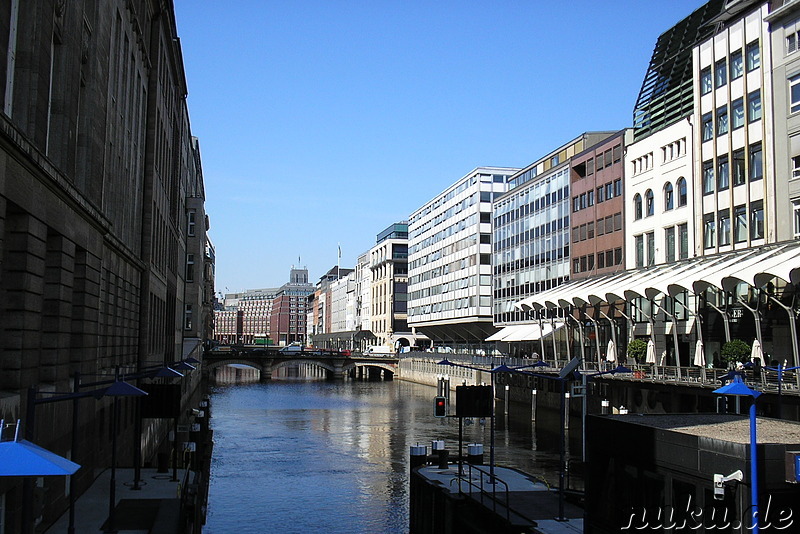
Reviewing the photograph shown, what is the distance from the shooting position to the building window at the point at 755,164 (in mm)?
51000

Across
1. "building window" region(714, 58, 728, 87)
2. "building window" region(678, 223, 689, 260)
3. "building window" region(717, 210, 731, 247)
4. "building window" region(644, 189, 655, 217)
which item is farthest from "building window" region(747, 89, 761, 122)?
"building window" region(644, 189, 655, 217)

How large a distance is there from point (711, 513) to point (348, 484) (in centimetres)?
2941

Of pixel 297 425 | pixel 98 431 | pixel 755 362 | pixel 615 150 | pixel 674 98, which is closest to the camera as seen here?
pixel 98 431

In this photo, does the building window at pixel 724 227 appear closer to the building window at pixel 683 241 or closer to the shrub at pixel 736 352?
the building window at pixel 683 241

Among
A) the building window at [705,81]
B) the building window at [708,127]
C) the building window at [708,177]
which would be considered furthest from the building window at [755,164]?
the building window at [705,81]

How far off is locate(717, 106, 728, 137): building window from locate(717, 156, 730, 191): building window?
1.70 meters

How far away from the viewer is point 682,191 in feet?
203

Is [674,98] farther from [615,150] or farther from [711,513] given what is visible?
[711,513]

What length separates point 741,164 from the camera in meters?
53.4

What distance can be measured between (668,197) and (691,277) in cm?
1608

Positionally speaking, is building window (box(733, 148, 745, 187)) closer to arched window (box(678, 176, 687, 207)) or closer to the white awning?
the white awning

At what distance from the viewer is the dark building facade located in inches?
748

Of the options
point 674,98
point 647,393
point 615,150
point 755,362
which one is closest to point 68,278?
point 755,362

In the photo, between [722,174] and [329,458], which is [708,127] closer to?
[722,174]
